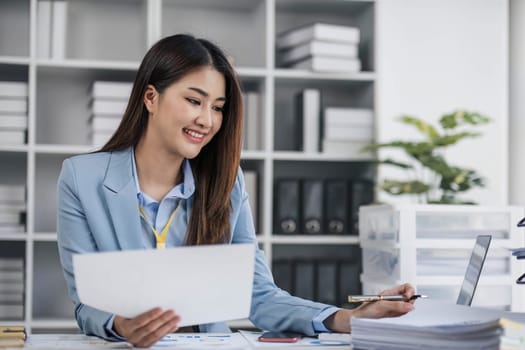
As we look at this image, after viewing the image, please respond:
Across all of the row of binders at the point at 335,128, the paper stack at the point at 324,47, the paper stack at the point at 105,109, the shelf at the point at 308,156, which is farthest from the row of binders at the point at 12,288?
the paper stack at the point at 324,47

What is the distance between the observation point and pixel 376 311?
157 centimetres

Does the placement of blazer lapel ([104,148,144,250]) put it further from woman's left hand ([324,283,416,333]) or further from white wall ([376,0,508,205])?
white wall ([376,0,508,205])

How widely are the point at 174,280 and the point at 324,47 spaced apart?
2342 millimetres

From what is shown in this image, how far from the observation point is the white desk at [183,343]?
1.42 metres

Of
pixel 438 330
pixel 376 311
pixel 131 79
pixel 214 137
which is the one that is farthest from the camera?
pixel 131 79

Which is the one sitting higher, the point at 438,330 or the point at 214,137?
the point at 214,137

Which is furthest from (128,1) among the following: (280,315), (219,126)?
(280,315)

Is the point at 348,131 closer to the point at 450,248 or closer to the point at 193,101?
the point at 450,248

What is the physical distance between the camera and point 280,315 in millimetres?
1758

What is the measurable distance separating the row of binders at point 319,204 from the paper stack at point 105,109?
75 cm

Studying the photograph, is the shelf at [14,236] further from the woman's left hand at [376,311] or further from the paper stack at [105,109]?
the woman's left hand at [376,311]

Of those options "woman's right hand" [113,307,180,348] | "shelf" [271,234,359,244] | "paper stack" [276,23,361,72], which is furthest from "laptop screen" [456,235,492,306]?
"paper stack" [276,23,361,72]

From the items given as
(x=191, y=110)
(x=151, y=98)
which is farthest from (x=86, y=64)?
(x=191, y=110)

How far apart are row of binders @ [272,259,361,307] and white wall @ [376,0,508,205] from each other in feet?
2.65
